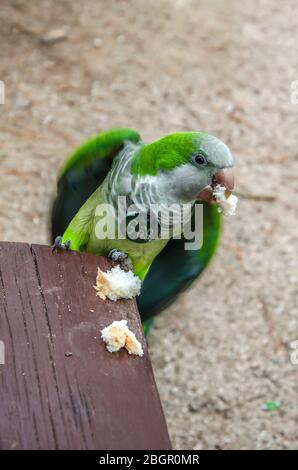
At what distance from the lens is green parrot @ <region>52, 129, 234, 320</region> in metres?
2.00

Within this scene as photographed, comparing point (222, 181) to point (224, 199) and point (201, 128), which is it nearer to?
point (224, 199)

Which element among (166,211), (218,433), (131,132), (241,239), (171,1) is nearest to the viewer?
(166,211)

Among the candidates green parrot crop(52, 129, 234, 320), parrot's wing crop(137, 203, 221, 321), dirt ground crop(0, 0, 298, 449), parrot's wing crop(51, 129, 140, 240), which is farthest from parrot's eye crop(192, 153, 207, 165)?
dirt ground crop(0, 0, 298, 449)

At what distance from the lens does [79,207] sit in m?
2.50

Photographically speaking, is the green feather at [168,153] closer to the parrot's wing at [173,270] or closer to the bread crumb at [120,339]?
the parrot's wing at [173,270]

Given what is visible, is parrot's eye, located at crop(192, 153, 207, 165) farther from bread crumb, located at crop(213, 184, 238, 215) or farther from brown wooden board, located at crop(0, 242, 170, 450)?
brown wooden board, located at crop(0, 242, 170, 450)

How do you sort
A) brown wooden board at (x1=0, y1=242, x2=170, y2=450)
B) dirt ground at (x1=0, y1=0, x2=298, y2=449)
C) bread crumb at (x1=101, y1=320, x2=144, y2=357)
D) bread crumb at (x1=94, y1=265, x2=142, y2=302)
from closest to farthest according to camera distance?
1. brown wooden board at (x1=0, y1=242, x2=170, y2=450)
2. bread crumb at (x1=101, y1=320, x2=144, y2=357)
3. bread crumb at (x1=94, y1=265, x2=142, y2=302)
4. dirt ground at (x1=0, y1=0, x2=298, y2=449)

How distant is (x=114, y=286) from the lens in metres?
1.76

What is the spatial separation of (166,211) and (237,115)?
2365 millimetres

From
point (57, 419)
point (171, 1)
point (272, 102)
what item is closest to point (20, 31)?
point (171, 1)

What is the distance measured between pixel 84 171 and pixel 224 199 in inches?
24.0

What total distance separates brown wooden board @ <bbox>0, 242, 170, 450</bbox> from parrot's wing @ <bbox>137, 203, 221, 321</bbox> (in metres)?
0.74

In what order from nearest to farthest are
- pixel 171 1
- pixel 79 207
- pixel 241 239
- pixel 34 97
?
pixel 79 207, pixel 241 239, pixel 34 97, pixel 171 1
